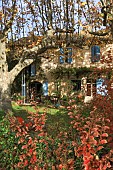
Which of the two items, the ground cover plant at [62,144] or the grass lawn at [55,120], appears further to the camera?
the grass lawn at [55,120]

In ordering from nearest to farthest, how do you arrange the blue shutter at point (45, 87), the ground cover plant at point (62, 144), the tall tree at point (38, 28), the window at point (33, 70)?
the ground cover plant at point (62, 144), the tall tree at point (38, 28), the blue shutter at point (45, 87), the window at point (33, 70)

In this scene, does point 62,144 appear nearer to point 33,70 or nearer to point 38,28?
point 38,28

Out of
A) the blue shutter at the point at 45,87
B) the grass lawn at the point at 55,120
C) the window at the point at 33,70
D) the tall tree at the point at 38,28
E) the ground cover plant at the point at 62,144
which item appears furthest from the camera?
the window at the point at 33,70

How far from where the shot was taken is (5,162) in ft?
18.7

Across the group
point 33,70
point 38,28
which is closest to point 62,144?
point 38,28

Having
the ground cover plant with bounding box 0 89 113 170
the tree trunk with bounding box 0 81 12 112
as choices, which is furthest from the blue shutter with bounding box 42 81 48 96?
the ground cover plant with bounding box 0 89 113 170

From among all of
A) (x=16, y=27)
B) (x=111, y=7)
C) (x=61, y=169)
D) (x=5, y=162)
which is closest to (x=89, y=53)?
(x=16, y=27)

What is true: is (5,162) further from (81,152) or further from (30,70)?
(30,70)

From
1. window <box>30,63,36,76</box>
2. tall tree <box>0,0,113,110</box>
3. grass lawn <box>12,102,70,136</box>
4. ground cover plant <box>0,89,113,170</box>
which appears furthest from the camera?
window <box>30,63,36,76</box>

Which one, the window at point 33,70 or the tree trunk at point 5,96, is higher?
the tree trunk at point 5,96

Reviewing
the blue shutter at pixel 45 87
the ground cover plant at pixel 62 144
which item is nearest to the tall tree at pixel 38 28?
the ground cover plant at pixel 62 144

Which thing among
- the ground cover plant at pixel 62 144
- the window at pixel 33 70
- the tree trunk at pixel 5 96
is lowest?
the window at pixel 33 70

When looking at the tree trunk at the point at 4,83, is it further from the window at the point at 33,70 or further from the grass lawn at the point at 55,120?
the window at the point at 33,70

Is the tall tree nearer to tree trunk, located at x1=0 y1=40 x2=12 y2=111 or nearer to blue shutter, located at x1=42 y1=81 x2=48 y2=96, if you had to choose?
tree trunk, located at x1=0 y1=40 x2=12 y2=111
